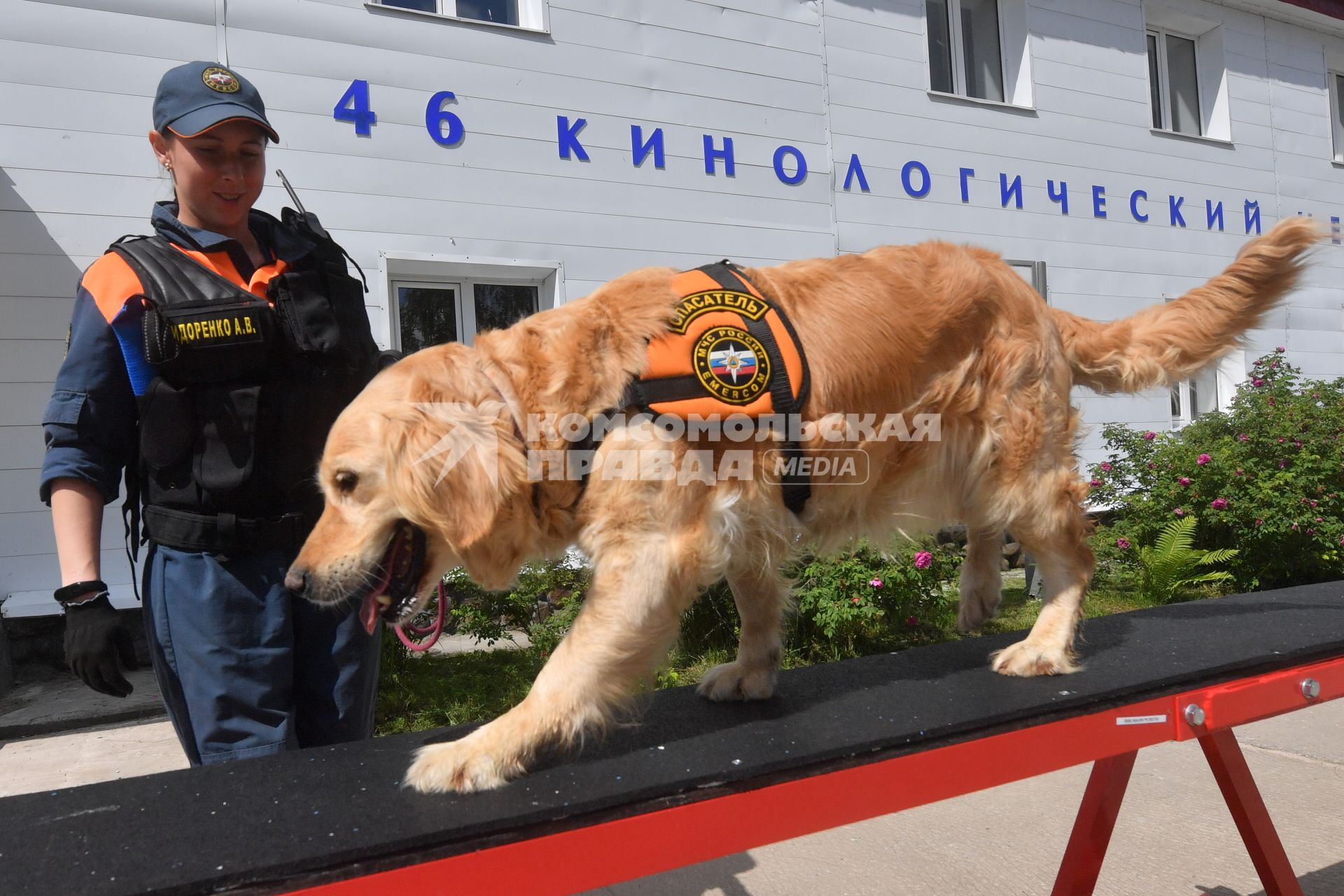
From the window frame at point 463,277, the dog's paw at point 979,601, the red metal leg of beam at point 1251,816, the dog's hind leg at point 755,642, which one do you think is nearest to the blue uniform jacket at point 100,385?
the dog's hind leg at point 755,642

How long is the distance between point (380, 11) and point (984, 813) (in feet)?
20.8

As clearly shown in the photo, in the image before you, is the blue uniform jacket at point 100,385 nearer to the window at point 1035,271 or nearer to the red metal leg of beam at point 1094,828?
the red metal leg of beam at point 1094,828

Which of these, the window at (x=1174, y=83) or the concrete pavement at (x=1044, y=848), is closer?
the concrete pavement at (x=1044, y=848)

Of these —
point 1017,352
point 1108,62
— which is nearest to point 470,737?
point 1017,352

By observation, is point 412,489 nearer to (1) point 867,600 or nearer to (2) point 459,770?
(2) point 459,770

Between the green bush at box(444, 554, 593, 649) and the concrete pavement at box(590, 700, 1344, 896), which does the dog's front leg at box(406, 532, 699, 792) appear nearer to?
the concrete pavement at box(590, 700, 1344, 896)

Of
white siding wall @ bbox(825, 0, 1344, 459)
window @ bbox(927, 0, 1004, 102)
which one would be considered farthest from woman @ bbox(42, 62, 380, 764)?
window @ bbox(927, 0, 1004, 102)

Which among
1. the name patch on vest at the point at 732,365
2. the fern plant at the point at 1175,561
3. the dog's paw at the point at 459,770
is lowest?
the fern plant at the point at 1175,561

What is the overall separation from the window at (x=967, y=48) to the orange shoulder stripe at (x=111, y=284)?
8.73 metres

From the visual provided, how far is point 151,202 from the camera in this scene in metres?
5.75

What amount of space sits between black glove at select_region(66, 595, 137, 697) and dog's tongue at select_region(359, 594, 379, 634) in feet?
1.85

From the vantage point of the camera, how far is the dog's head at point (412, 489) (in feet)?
7.06

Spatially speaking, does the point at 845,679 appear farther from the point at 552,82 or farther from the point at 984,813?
the point at 552,82

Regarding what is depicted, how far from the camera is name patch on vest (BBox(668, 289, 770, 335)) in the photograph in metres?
2.35
